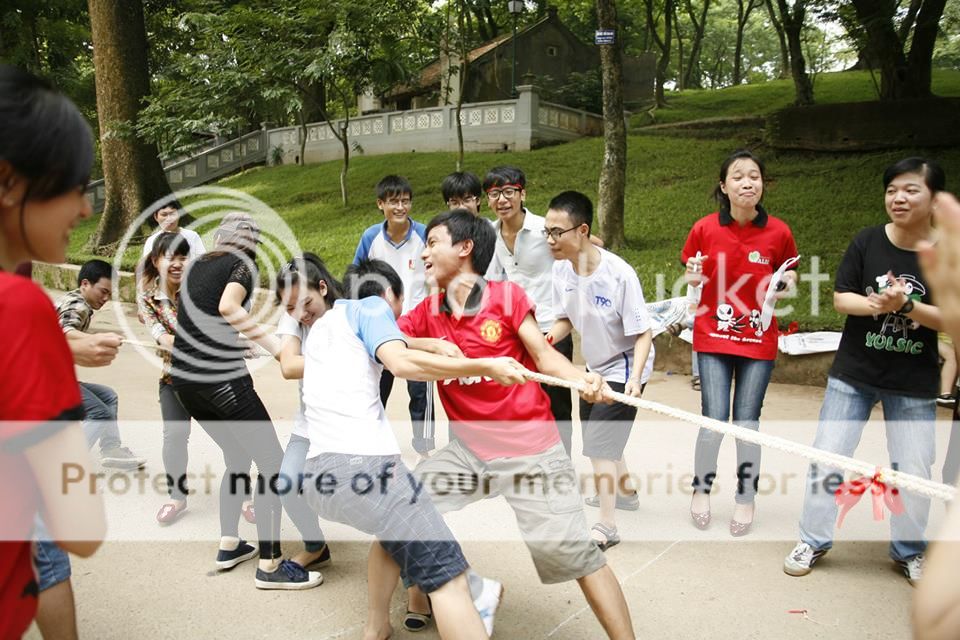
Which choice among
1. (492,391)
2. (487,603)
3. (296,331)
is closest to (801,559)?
→ (487,603)

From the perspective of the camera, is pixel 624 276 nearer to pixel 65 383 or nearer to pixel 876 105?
pixel 65 383

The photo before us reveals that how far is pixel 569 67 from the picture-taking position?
30.9m

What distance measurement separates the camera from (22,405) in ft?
4.29

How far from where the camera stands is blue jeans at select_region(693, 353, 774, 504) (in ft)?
13.0

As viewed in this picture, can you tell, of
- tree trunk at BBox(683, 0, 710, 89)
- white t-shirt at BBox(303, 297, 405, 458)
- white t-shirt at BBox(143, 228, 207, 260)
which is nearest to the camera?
white t-shirt at BBox(303, 297, 405, 458)

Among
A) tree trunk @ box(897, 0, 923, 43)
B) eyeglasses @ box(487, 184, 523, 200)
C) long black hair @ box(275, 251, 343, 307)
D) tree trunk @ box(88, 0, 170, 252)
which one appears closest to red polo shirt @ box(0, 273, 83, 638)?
long black hair @ box(275, 251, 343, 307)

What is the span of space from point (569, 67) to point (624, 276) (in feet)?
94.8

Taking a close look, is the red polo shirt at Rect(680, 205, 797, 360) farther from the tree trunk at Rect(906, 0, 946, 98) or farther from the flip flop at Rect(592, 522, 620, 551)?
the tree trunk at Rect(906, 0, 946, 98)

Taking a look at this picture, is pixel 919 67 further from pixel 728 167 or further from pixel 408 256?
pixel 408 256

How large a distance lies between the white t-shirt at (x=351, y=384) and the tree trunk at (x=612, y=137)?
7.69 meters

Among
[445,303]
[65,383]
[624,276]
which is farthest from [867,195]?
[65,383]

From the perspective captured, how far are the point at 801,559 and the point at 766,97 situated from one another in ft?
76.2

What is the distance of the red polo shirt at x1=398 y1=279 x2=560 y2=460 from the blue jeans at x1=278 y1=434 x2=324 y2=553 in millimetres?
837

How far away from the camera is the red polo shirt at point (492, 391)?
2.93 metres
